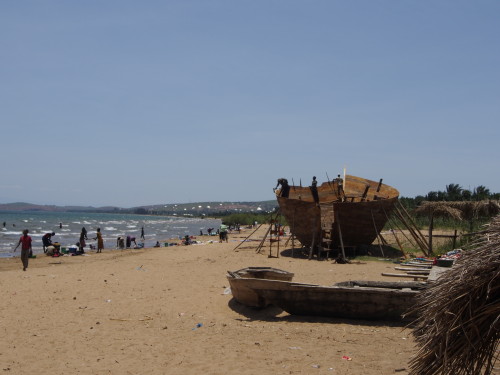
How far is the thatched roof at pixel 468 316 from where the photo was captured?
3.62 metres

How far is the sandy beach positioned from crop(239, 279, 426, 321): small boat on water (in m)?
0.18

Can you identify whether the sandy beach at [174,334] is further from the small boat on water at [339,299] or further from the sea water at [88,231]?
the sea water at [88,231]

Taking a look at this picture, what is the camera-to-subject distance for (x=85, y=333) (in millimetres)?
Result: 8938

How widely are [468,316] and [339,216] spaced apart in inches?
579

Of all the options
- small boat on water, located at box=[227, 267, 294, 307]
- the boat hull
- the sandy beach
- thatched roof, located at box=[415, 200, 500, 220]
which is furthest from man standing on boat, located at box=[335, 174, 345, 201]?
the boat hull

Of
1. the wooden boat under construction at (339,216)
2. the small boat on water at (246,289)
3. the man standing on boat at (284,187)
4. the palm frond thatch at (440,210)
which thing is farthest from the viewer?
the man standing on boat at (284,187)

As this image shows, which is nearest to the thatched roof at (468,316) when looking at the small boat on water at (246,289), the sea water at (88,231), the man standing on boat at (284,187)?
the small boat on water at (246,289)

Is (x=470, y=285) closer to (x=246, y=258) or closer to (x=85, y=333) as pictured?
(x=85, y=333)

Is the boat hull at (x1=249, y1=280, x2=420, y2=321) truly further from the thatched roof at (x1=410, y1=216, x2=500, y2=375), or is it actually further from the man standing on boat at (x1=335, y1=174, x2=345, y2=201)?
the man standing on boat at (x1=335, y1=174, x2=345, y2=201)

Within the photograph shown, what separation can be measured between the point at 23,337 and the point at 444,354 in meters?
7.42

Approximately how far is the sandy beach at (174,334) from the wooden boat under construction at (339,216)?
14.6ft

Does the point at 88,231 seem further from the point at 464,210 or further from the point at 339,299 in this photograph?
the point at 339,299

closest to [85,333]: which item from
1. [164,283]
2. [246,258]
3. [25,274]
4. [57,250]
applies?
[164,283]

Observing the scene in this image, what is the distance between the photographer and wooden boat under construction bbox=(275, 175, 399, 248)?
60.2 feet
